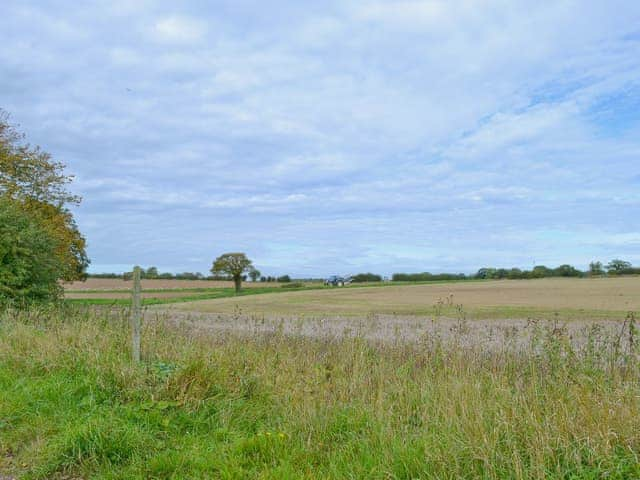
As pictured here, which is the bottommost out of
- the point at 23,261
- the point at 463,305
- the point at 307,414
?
the point at 463,305

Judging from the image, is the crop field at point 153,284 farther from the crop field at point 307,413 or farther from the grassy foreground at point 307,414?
the grassy foreground at point 307,414

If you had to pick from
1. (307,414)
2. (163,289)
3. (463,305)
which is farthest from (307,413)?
(163,289)

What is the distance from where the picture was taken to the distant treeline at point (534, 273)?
257 feet

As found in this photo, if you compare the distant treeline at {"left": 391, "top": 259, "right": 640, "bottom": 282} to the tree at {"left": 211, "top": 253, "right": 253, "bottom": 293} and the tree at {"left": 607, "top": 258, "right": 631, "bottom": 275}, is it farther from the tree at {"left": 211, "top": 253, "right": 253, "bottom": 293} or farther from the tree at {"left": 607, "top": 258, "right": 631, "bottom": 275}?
the tree at {"left": 211, "top": 253, "right": 253, "bottom": 293}

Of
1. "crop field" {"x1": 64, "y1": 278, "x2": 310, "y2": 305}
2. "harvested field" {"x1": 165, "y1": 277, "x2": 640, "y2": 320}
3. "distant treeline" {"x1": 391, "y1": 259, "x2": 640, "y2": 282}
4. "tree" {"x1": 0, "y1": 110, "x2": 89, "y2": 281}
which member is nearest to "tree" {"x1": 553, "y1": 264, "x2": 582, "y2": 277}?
"distant treeline" {"x1": 391, "y1": 259, "x2": 640, "y2": 282}

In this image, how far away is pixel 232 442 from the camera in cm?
481

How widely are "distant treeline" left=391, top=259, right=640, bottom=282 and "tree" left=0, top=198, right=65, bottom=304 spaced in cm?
7961

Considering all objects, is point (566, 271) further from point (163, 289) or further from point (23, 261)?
point (23, 261)

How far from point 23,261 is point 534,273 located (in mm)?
84163

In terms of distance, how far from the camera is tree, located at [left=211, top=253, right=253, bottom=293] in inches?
3100

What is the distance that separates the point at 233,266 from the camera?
79.0 metres

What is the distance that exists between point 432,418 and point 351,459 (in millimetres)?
1103

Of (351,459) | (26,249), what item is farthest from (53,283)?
(351,459)

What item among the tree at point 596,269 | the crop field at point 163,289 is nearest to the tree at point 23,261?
the crop field at point 163,289
